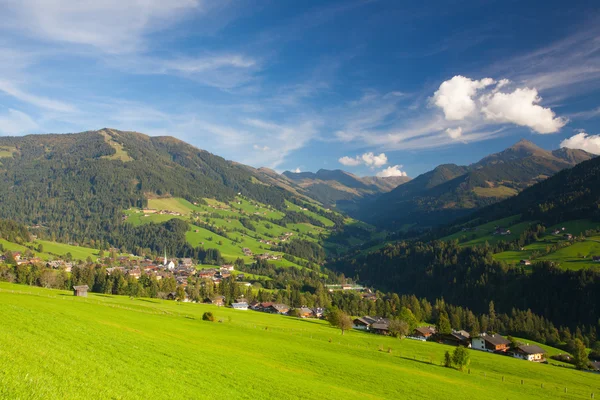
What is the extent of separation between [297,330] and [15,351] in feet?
215

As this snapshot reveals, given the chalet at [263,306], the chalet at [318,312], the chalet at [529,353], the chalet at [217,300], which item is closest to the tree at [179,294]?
the chalet at [217,300]

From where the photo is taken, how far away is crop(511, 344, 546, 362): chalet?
9150 centimetres

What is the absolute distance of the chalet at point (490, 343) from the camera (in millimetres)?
97625

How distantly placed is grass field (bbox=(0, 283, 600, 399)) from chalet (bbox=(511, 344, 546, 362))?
85.7 feet

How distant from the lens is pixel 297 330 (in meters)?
78.9

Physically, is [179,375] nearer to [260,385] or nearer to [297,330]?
[260,385]

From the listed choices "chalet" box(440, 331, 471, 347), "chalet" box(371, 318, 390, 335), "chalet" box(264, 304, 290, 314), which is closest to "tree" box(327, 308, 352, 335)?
"chalet" box(371, 318, 390, 335)

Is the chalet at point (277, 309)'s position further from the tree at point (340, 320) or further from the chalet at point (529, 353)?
the chalet at point (529, 353)

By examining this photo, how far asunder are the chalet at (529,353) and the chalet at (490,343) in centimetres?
331

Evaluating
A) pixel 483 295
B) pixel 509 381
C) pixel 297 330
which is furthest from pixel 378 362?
pixel 483 295

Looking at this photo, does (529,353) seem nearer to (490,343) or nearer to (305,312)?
(490,343)

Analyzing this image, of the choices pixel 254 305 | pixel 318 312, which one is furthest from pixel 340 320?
pixel 254 305

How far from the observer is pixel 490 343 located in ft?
323

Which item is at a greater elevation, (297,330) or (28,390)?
(28,390)
